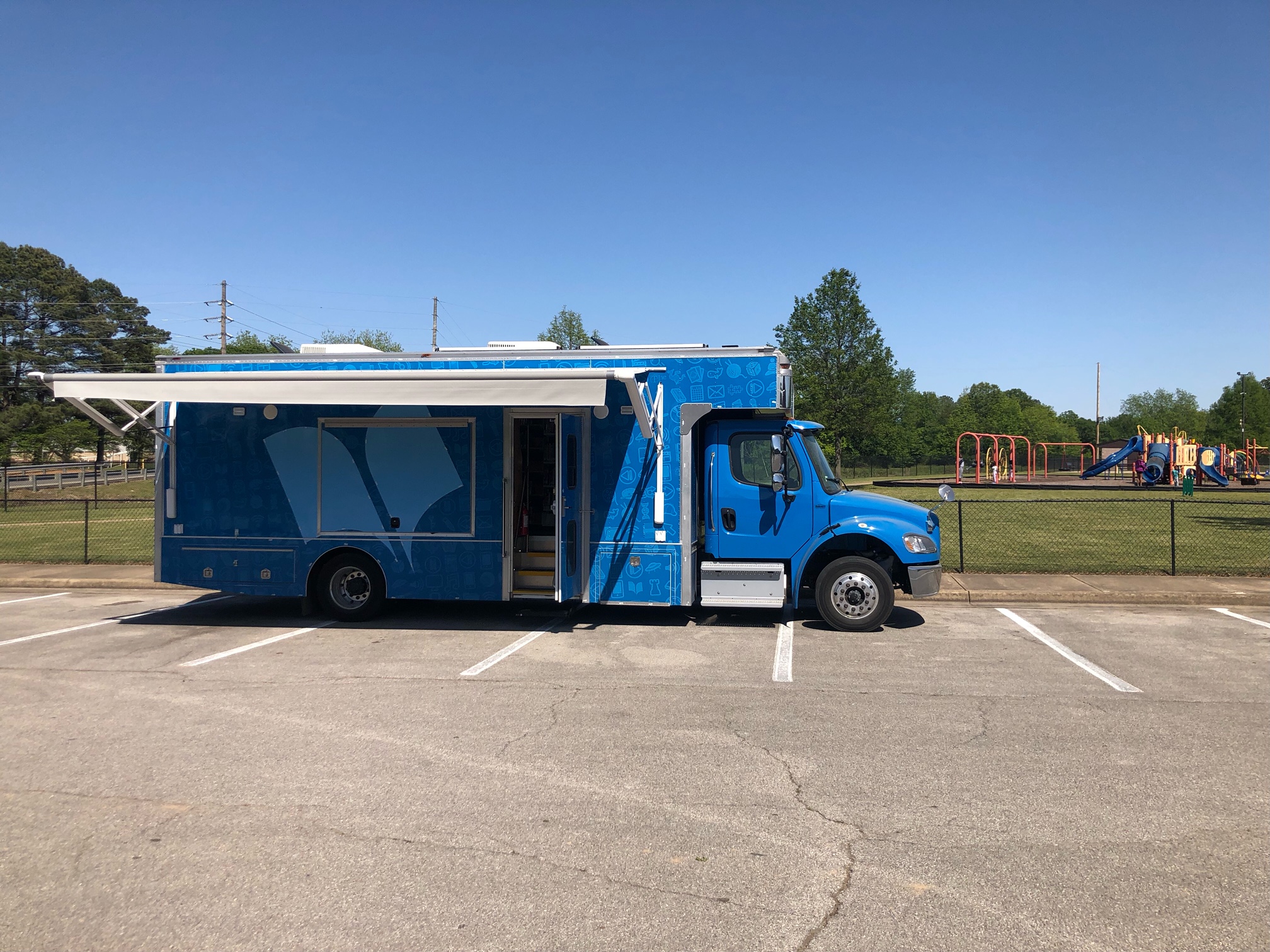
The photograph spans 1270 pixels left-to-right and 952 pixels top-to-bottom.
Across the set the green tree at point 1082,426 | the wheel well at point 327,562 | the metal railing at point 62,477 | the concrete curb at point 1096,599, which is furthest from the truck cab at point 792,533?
the green tree at point 1082,426

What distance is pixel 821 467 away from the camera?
10031mm

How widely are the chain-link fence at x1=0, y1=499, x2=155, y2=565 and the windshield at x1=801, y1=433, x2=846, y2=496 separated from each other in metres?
10.1

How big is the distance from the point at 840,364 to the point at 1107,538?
37364 millimetres

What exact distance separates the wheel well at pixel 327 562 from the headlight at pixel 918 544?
5999mm

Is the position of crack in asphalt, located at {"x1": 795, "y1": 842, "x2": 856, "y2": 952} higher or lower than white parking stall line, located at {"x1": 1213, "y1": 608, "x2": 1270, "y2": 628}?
lower

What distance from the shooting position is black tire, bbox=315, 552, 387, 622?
1027 centimetres

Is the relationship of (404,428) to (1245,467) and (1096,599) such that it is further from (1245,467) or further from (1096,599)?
(1245,467)

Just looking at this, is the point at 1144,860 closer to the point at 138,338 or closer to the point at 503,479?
the point at 503,479

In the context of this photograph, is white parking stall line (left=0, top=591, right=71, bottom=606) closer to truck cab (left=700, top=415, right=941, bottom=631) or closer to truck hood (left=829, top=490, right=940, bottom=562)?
truck cab (left=700, top=415, right=941, bottom=631)

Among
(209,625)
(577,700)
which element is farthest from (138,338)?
(577,700)

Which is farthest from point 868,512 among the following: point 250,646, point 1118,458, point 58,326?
point 58,326

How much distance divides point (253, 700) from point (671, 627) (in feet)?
15.4

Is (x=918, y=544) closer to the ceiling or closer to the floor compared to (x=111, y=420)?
closer to the floor

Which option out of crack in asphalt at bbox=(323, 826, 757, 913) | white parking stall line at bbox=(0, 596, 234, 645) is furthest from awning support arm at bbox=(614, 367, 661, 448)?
white parking stall line at bbox=(0, 596, 234, 645)
